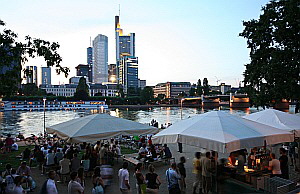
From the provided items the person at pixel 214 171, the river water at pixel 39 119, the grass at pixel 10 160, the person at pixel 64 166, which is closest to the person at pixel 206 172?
the person at pixel 214 171

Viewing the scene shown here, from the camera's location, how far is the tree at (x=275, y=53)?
16250 millimetres

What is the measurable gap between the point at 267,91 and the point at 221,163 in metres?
11.7

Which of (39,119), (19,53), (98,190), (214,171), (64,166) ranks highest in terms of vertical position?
(19,53)

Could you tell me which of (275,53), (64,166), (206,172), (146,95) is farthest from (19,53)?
(146,95)

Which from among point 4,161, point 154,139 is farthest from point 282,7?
point 4,161

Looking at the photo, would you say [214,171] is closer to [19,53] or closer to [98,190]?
[98,190]

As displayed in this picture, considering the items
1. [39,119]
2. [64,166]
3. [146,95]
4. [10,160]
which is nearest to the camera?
[64,166]

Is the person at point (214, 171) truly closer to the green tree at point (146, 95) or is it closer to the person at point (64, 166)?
the person at point (64, 166)

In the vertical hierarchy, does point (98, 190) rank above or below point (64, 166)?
above

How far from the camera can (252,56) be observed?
19.7 metres

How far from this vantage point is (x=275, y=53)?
16859 millimetres

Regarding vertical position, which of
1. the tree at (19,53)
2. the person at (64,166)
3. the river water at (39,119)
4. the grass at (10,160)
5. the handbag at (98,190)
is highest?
the tree at (19,53)

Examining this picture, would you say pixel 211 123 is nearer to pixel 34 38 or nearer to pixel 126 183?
pixel 126 183

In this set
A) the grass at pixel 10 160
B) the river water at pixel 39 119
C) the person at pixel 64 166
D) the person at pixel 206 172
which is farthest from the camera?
the river water at pixel 39 119
